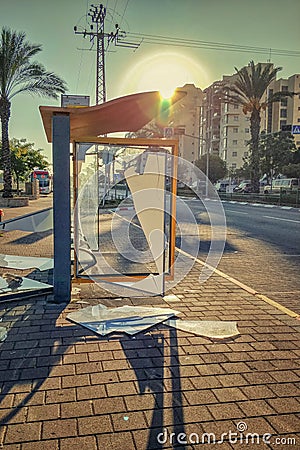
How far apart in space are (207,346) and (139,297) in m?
1.81

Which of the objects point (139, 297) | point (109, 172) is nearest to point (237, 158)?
point (109, 172)

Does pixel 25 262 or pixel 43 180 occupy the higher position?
pixel 43 180

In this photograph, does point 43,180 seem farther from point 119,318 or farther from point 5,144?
point 119,318

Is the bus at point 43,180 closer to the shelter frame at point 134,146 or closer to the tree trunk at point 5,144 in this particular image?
the tree trunk at point 5,144

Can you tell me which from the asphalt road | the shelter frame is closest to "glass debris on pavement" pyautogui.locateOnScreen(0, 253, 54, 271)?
the shelter frame

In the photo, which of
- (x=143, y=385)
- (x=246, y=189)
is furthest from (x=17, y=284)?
(x=246, y=189)

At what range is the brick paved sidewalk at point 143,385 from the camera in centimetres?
278

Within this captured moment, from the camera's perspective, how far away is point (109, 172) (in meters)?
11.8

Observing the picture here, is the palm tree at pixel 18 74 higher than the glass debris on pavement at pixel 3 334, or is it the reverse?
the palm tree at pixel 18 74

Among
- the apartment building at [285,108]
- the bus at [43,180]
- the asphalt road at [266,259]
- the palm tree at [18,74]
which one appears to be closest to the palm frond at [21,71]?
the palm tree at [18,74]

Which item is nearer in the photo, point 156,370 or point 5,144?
point 156,370

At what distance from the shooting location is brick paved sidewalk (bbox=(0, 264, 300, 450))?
2777mm

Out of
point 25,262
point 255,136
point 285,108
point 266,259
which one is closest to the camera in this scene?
point 25,262

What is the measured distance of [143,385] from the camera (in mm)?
3395
